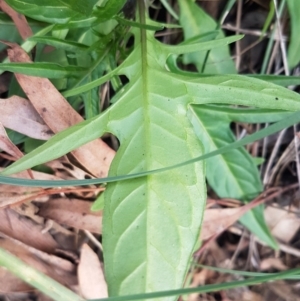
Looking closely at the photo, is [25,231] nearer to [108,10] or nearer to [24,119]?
[24,119]

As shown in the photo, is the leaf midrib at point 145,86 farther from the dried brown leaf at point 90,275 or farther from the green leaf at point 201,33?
the dried brown leaf at point 90,275

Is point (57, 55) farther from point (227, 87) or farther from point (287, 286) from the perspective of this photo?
point (287, 286)

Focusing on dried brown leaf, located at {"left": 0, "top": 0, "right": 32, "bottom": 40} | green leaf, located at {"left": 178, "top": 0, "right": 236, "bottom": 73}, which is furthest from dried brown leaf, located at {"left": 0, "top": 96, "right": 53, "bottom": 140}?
green leaf, located at {"left": 178, "top": 0, "right": 236, "bottom": 73}

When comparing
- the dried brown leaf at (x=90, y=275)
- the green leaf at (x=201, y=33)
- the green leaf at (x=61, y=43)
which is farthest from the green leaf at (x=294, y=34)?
Result: the dried brown leaf at (x=90, y=275)

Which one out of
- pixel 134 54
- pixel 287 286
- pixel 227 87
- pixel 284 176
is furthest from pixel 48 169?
pixel 287 286

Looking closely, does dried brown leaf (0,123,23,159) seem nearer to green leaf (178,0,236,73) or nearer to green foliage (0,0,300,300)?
→ green foliage (0,0,300,300)

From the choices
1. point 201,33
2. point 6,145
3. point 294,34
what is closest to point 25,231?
point 6,145
